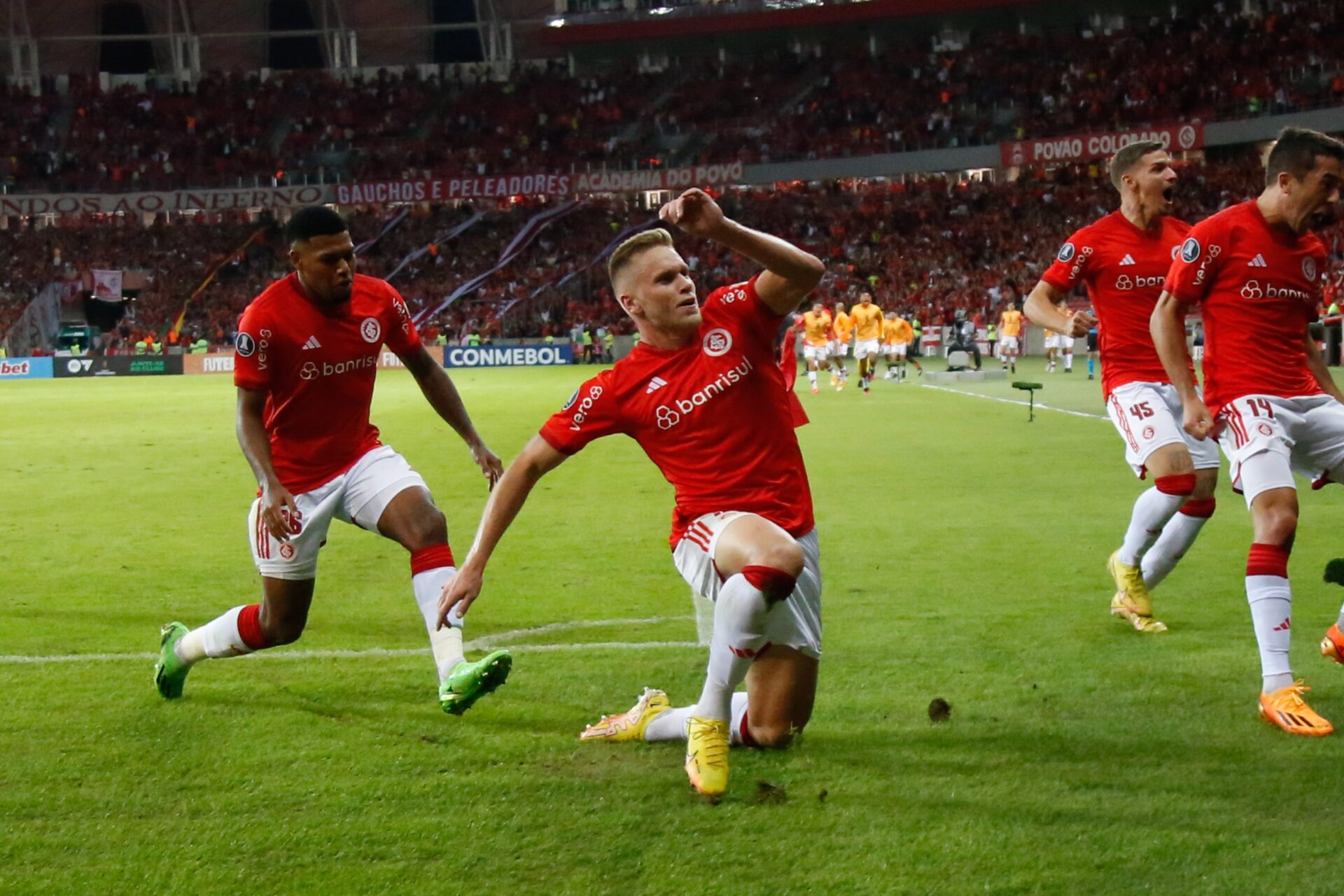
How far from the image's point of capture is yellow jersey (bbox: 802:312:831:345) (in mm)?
33844

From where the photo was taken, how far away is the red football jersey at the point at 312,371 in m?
5.94

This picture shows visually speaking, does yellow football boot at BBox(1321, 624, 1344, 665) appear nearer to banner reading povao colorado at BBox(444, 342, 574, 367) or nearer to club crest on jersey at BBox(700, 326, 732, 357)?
club crest on jersey at BBox(700, 326, 732, 357)

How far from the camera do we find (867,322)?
31359 mm

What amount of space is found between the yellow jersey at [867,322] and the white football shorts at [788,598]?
26.2 m

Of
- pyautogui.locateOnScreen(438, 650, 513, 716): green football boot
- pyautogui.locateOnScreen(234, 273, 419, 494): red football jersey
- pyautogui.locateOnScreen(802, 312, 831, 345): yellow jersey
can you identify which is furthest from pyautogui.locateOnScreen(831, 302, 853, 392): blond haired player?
pyautogui.locateOnScreen(438, 650, 513, 716): green football boot

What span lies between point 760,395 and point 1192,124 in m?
50.6

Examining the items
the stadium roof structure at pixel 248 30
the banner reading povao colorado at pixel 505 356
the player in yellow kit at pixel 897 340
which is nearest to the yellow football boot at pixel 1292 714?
the player in yellow kit at pixel 897 340

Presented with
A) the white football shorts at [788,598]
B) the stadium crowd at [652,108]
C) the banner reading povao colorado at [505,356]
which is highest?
the stadium crowd at [652,108]

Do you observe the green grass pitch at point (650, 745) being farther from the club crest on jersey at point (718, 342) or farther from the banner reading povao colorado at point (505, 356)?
the banner reading povao colorado at point (505, 356)

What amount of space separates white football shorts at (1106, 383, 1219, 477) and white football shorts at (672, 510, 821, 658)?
2.80m

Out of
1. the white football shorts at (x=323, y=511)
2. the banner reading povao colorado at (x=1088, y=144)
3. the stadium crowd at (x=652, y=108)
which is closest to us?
the white football shorts at (x=323, y=511)

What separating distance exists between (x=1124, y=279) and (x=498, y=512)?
13.7ft

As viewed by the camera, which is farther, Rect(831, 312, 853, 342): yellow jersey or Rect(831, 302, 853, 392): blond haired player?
Rect(831, 312, 853, 342): yellow jersey

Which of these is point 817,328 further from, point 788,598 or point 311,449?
point 788,598
